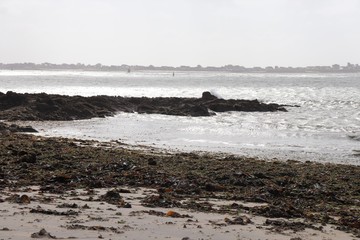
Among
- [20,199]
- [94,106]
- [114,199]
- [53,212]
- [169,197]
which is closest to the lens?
[53,212]

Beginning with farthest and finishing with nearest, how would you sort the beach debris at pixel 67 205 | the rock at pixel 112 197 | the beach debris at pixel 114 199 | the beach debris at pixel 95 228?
the rock at pixel 112 197 → the beach debris at pixel 114 199 → the beach debris at pixel 67 205 → the beach debris at pixel 95 228

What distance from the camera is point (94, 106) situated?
3091 centimetres

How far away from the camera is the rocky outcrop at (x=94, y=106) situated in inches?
1031

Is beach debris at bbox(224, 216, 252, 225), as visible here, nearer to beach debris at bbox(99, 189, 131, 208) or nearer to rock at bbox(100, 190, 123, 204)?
beach debris at bbox(99, 189, 131, 208)

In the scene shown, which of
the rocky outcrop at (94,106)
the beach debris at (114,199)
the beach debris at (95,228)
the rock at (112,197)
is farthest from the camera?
the rocky outcrop at (94,106)

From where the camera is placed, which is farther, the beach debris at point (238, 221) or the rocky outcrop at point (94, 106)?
the rocky outcrop at point (94, 106)

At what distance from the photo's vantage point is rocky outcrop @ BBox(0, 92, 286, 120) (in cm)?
2617

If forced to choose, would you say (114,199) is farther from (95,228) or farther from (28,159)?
(28,159)

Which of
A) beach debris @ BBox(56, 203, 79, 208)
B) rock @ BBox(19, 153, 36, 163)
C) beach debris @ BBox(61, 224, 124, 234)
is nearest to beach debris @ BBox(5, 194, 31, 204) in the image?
beach debris @ BBox(56, 203, 79, 208)

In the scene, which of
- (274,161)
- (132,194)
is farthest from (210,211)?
(274,161)

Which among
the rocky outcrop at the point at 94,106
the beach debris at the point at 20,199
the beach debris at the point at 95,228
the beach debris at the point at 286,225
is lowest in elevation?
the rocky outcrop at the point at 94,106

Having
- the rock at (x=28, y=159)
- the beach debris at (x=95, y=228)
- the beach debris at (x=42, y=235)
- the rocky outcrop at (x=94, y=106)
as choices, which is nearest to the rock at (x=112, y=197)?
the beach debris at (x=95, y=228)

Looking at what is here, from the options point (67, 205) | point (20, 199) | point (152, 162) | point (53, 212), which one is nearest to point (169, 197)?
point (67, 205)

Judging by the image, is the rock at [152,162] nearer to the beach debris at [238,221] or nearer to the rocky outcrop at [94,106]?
the beach debris at [238,221]
